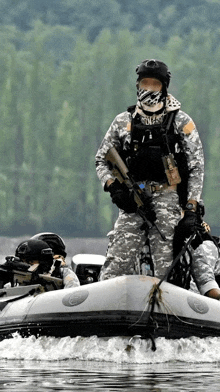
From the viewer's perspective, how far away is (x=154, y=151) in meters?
9.83

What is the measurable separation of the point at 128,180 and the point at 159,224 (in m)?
0.47

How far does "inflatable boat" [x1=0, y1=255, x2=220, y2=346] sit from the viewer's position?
341 inches

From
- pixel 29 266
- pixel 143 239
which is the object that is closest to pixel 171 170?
pixel 143 239

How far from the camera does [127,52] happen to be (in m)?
87.8

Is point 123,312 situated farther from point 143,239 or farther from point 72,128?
point 72,128

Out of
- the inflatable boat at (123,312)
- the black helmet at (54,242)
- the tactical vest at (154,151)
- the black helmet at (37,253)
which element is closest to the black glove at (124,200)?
the tactical vest at (154,151)

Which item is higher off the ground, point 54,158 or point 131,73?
point 131,73

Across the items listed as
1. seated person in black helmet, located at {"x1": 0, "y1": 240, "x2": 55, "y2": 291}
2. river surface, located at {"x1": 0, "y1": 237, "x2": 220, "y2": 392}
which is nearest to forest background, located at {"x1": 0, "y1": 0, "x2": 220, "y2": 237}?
seated person in black helmet, located at {"x1": 0, "y1": 240, "x2": 55, "y2": 291}

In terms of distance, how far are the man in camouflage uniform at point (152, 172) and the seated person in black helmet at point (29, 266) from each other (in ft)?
3.24

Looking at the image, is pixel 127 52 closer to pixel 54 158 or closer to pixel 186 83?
pixel 186 83

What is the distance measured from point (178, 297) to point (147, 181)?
1.31 metres

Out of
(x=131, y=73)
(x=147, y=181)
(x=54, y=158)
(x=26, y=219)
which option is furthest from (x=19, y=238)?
(x=147, y=181)

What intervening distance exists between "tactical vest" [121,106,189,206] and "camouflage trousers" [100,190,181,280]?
0.17m

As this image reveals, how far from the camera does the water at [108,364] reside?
22.7 feet
